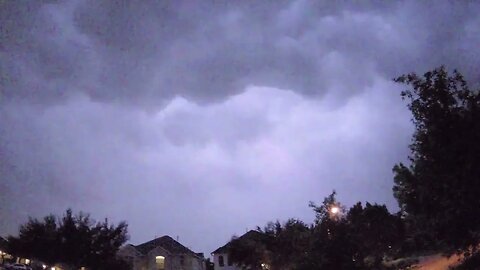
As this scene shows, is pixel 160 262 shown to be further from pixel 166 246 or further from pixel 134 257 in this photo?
pixel 166 246

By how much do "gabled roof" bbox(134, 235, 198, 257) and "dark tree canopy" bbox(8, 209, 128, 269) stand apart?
34.5 meters

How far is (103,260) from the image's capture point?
2493 inches

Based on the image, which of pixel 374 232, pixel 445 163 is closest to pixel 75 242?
pixel 374 232

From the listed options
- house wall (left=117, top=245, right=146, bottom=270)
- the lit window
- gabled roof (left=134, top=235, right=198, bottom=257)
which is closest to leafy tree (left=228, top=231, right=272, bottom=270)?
the lit window

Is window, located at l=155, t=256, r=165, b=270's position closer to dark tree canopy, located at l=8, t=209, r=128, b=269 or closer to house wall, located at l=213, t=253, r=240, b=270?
house wall, located at l=213, t=253, r=240, b=270

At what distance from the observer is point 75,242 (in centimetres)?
6319

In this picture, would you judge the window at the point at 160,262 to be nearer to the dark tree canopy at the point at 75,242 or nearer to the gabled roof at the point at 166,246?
the gabled roof at the point at 166,246

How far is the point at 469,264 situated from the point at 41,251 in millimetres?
55882

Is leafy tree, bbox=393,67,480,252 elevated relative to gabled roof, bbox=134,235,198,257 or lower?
lower

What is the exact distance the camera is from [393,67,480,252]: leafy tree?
58.4 feet

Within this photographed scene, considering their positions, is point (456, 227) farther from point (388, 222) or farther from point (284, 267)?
point (388, 222)

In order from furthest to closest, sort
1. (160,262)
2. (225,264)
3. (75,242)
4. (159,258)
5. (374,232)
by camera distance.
→ (225,264) → (159,258) → (160,262) → (75,242) → (374,232)

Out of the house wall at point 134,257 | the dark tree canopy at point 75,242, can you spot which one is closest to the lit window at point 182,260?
the house wall at point 134,257

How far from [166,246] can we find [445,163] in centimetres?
9119
